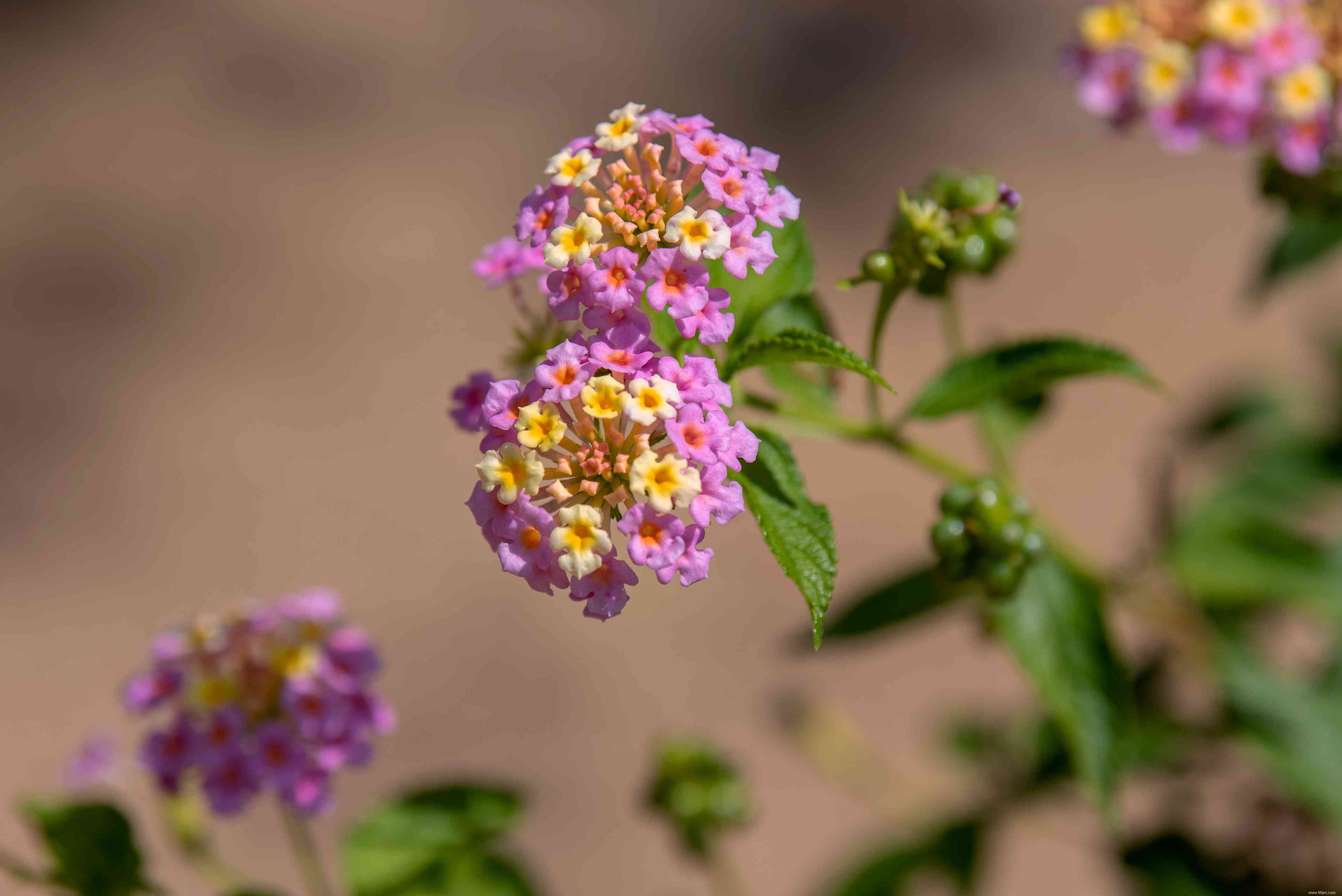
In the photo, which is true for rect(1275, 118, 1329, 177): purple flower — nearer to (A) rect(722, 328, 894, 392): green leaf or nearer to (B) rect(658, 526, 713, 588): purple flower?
(A) rect(722, 328, 894, 392): green leaf

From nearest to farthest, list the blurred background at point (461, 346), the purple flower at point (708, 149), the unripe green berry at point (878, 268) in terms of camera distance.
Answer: the purple flower at point (708, 149), the unripe green berry at point (878, 268), the blurred background at point (461, 346)

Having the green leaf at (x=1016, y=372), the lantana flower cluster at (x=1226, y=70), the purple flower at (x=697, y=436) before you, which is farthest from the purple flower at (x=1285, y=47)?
the purple flower at (x=697, y=436)

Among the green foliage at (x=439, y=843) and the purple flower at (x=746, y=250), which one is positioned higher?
the purple flower at (x=746, y=250)

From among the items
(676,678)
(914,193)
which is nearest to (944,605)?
(914,193)

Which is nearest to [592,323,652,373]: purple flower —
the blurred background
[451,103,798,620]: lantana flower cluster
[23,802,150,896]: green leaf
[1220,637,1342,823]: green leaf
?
[451,103,798,620]: lantana flower cluster

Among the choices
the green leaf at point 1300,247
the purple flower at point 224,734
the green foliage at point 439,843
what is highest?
the green leaf at point 1300,247

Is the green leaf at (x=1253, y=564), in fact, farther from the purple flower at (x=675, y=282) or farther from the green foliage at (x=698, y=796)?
the purple flower at (x=675, y=282)

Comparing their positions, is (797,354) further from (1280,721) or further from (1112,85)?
(1280,721)
